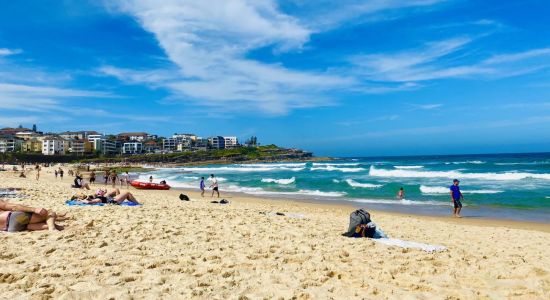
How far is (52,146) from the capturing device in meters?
111

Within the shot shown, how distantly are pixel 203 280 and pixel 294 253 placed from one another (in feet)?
6.16

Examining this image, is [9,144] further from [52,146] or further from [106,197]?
[106,197]

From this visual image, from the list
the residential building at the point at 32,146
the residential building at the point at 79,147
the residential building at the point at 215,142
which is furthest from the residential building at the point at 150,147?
the residential building at the point at 32,146

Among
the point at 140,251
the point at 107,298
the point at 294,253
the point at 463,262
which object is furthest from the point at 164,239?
the point at 463,262

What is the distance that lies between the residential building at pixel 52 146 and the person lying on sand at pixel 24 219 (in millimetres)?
116402

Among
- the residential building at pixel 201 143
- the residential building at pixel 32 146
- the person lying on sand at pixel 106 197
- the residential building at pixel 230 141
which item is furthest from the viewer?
the residential building at pixel 230 141

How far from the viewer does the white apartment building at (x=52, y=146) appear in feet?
362

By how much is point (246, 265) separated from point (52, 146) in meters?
121

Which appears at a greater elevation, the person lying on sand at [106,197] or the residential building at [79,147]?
the residential building at [79,147]

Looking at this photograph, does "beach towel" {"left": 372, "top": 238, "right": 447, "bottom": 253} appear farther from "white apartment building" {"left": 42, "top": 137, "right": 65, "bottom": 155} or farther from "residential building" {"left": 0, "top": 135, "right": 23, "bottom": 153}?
"residential building" {"left": 0, "top": 135, "right": 23, "bottom": 153}

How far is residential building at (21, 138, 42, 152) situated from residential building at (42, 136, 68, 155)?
11.7ft

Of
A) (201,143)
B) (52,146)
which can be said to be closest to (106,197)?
(52,146)

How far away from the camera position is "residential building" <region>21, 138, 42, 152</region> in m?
113

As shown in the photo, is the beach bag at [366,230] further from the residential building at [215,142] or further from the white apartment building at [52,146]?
the residential building at [215,142]
